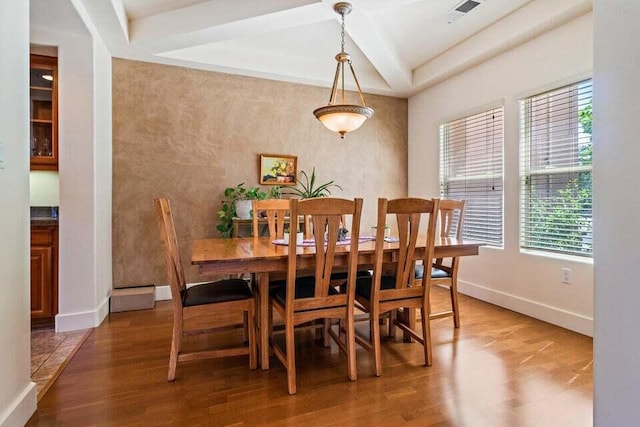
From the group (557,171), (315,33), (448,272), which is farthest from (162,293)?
(557,171)

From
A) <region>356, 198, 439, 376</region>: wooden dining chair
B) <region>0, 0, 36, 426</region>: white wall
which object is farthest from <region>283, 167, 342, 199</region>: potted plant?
<region>0, 0, 36, 426</region>: white wall

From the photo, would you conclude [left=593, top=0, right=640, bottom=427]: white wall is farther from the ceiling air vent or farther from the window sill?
the ceiling air vent

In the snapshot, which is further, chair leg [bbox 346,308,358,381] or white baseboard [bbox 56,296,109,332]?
white baseboard [bbox 56,296,109,332]

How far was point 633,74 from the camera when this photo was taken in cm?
106

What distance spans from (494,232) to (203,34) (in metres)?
3.58

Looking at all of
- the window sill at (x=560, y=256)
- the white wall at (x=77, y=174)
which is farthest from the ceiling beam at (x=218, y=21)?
the window sill at (x=560, y=256)

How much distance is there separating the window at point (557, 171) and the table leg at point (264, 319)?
2623 millimetres

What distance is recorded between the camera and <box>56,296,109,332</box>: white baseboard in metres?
2.85

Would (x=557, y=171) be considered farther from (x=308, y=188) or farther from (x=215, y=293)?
(x=215, y=293)

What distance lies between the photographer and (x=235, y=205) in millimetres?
3814

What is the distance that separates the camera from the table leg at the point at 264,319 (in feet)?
7.25

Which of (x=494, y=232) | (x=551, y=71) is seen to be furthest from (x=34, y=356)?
(x=551, y=71)

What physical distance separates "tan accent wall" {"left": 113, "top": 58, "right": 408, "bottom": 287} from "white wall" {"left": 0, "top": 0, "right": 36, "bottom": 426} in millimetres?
1989

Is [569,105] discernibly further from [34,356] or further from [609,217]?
[34,356]
